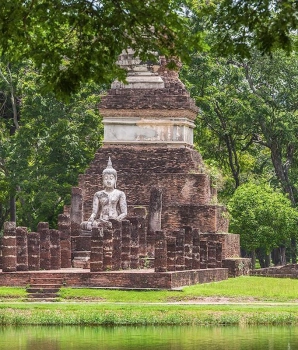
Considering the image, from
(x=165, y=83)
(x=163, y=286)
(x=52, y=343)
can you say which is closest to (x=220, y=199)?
(x=165, y=83)

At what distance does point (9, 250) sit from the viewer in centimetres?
3450

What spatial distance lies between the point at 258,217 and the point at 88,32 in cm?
3059

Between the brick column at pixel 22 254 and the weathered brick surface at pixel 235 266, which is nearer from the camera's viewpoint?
the brick column at pixel 22 254

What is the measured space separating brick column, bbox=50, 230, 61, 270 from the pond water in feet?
32.2

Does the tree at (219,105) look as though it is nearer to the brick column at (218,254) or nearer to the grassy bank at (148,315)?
the brick column at (218,254)

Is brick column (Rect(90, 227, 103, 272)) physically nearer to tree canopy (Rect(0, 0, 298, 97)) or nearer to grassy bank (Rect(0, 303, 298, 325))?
grassy bank (Rect(0, 303, 298, 325))

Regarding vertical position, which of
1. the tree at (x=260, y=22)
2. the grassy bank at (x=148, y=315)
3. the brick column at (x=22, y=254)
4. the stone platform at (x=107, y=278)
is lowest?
the grassy bank at (x=148, y=315)

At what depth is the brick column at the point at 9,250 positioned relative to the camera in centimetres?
3434

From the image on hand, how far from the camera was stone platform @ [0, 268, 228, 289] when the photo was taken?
3247 cm

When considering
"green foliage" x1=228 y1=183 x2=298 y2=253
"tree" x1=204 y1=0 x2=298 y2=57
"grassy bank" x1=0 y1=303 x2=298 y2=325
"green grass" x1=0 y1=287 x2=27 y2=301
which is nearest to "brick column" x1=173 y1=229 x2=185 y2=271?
"green grass" x1=0 y1=287 x2=27 y2=301

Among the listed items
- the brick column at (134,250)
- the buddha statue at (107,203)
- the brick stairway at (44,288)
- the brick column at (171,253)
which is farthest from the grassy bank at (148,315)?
the buddha statue at (107,203)

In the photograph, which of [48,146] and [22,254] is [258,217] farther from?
[22,254]

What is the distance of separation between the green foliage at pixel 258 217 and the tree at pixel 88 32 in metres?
29.5

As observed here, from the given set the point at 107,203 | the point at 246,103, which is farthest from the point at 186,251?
the point at 246,103
